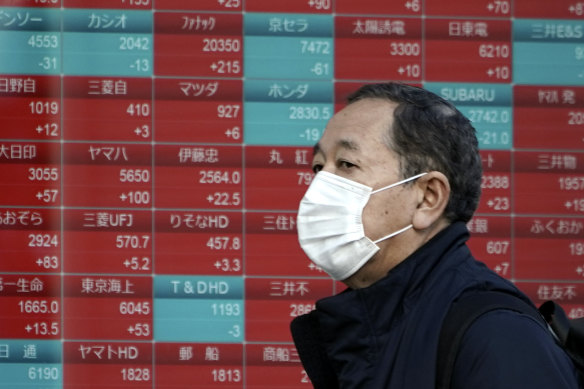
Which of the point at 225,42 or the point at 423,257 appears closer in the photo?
the point at 423,257

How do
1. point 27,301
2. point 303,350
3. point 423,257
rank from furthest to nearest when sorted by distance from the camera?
point 27,301 < point 303,350 < point 423,257

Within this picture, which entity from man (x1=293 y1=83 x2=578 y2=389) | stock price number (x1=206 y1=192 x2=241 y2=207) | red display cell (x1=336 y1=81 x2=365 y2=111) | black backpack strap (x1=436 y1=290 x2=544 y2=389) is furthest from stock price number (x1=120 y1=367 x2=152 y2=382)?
black backpack strap (x1=436 y1=290 x2=544 y2=389)

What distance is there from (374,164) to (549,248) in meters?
1.40

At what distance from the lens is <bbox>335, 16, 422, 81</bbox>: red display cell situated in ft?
9.89

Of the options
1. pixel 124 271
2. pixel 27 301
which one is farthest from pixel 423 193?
pixel 27 301

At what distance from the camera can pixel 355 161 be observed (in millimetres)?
1840

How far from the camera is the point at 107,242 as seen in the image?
2947 mm

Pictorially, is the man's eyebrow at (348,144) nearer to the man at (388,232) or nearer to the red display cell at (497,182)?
the man at (388,232)

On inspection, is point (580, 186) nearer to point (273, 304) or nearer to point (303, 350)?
point (273, 304)

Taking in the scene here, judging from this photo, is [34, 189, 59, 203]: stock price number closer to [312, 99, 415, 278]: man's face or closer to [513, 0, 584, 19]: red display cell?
[312, 99, 415, 278]: man's face

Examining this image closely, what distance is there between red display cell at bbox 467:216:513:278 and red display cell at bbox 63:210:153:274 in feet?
3.49

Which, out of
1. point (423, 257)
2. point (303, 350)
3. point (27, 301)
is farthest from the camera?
point (27, 301)

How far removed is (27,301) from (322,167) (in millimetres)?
1384

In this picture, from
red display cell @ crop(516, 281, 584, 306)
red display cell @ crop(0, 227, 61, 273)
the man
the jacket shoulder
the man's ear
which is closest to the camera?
the jacket shoulder
